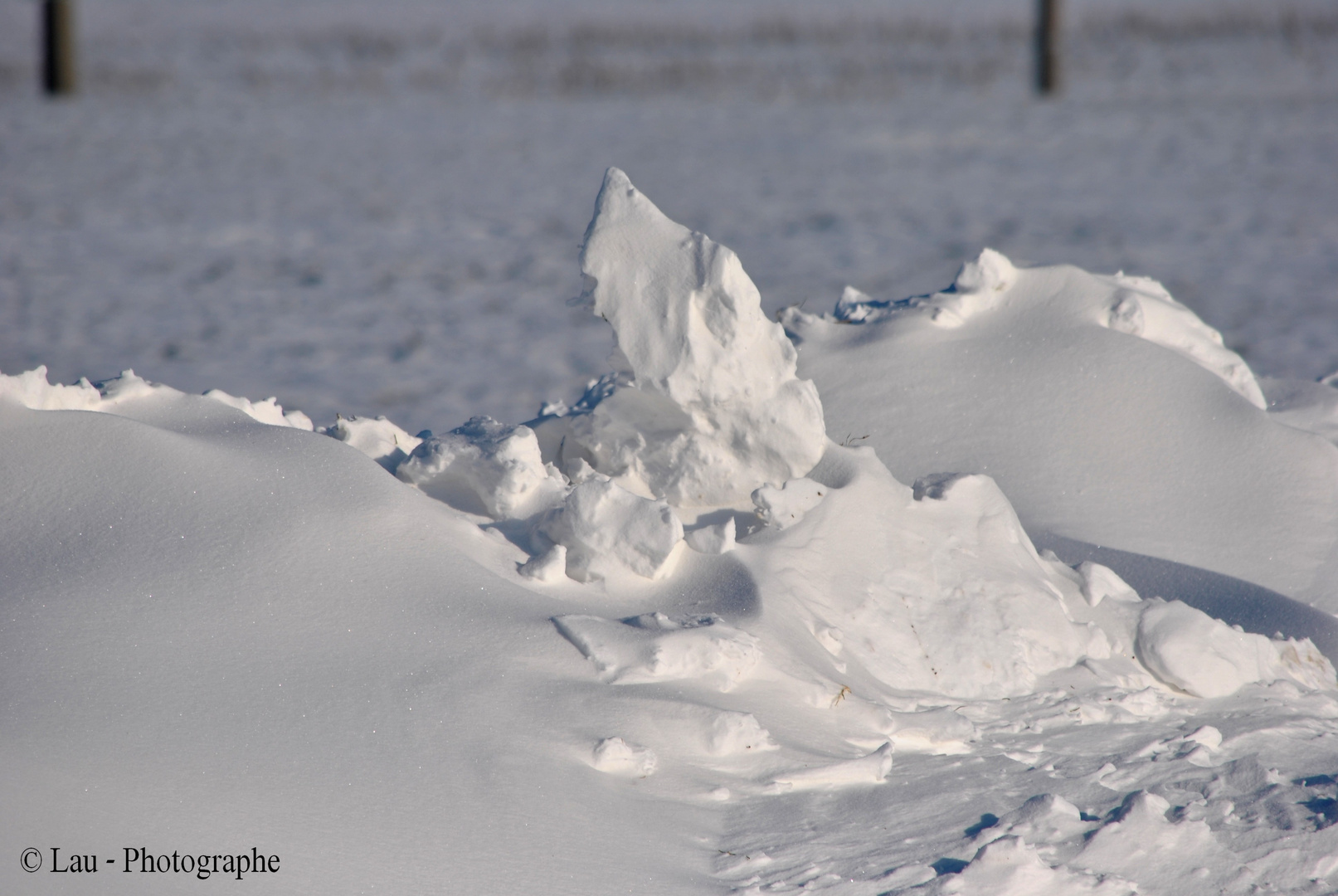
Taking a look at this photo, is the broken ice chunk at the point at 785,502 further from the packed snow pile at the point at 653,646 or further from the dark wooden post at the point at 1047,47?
the dark wooden post at the point at 1047,47

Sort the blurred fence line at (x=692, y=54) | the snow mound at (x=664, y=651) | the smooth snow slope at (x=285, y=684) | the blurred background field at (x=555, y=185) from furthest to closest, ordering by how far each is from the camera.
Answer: the blurred fence line at (x=692, y=54), the blurred background field at (x=555, y=185), the snow mound at (x=664, y=651), the smooth snow slope at (x=285, y=684)

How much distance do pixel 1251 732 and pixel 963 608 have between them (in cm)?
59

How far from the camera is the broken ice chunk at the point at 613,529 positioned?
244 centimetres

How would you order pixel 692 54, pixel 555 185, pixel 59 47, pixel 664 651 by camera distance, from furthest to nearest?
pixel 692 54
pixel 59 47
pixel 555 185
pixel 664 651

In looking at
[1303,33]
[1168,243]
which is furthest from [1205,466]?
[1303,33]

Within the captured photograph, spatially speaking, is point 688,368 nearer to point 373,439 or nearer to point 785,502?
point 785,502

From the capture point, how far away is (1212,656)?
254 cm

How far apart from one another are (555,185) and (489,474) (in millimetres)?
7871

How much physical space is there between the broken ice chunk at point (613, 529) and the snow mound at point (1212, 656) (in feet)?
3.45

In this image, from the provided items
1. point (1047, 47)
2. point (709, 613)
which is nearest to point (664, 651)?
point (709, 613)

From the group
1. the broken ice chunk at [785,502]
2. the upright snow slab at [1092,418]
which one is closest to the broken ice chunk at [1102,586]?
the upright snow slab at [1092,418]

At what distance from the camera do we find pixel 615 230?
9.27ft

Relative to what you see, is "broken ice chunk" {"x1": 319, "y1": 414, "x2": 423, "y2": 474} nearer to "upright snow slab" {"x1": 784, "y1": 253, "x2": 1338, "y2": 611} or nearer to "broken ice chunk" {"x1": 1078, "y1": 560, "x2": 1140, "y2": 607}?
"upright snow slab" {"x1": 784, "y1": 253, "x2": 1338, "y2": 611}

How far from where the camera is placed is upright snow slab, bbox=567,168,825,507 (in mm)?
2730
